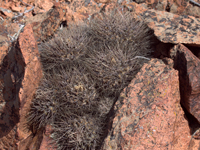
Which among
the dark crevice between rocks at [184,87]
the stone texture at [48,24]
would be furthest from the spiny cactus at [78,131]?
the stone texture at [48,24]

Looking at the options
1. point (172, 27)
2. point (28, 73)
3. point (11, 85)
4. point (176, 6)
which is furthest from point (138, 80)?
point (176, 6)

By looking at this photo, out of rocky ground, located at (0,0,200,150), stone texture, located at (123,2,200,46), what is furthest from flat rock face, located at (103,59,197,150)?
stone texture, located at (123,2,200,46)

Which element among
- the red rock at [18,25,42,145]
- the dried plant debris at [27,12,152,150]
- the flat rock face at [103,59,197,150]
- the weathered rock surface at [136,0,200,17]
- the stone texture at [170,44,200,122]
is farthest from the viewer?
the weathered rock surface at [136,0,200,17]

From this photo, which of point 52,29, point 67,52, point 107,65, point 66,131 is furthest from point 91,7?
point 66,131

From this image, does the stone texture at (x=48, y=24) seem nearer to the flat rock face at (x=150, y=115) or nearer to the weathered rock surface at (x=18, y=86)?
the weathered rock surface at (x=18, y=86)

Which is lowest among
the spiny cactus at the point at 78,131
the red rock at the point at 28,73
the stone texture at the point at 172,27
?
the spiny cactus at the point at 78,131

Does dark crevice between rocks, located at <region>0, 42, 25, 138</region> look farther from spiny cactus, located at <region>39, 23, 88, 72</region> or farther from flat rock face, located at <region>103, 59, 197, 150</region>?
flat rock face, located at <region>103, 59, 197, 150</region>

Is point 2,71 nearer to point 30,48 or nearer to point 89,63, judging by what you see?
point 30,48
